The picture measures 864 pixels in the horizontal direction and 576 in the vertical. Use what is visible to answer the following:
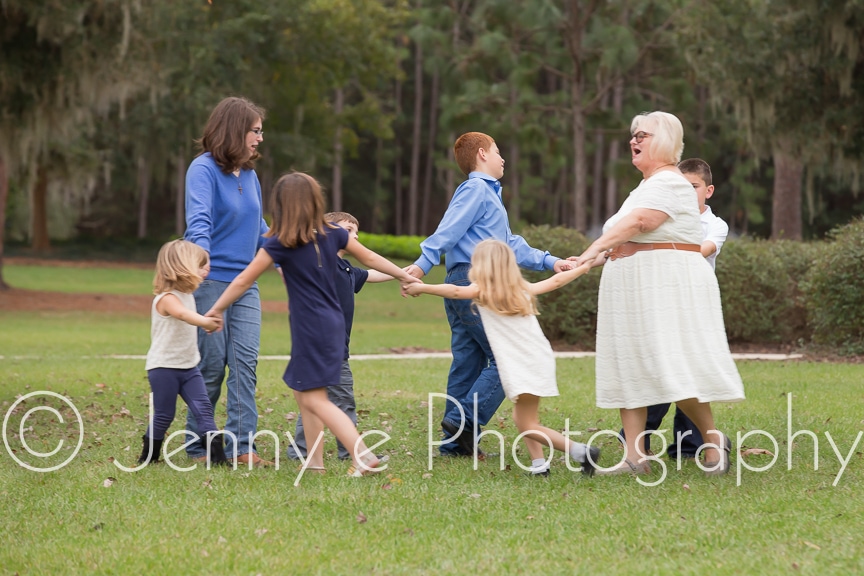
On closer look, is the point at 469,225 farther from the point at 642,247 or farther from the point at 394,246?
the point at 394,246

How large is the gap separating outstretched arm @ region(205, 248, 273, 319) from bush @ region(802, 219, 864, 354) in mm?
8851

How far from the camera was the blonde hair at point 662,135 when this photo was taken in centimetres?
548

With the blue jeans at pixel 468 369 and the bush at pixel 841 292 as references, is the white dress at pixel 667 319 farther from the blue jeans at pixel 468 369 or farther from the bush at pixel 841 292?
the bush at pixel 841 292

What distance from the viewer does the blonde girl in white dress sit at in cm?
537

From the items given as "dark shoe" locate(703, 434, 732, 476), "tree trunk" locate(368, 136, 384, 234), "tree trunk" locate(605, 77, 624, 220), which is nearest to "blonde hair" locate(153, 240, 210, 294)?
"dark shoe" locate(703, 434, 732, 476)

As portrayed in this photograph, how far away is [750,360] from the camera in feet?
40.0

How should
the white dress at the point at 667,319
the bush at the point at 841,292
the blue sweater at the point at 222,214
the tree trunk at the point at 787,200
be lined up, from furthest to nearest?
the tree trunk at the point at 787,200 → the bush at the point at 841,292 → the blue sweater at the point at 222,214 → the white dress at the point at 667,319

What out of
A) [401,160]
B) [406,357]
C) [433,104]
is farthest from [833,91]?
[401,160]

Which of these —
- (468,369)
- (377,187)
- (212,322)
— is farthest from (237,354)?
(377,187)

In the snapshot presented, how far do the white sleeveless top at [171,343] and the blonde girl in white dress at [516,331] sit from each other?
1.33 metres

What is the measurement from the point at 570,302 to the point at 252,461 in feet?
30.4

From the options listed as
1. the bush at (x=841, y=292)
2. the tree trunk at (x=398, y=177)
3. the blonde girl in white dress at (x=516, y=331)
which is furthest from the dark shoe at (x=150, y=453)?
the tree trunk at (x=398, y=177)

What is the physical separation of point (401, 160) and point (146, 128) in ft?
82.9

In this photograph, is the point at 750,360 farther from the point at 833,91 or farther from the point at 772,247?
the point at 833,91
